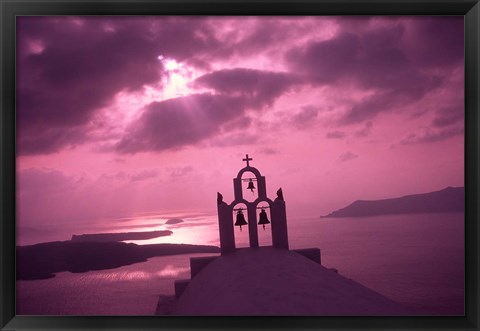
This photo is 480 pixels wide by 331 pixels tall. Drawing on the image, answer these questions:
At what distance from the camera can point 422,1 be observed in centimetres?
528

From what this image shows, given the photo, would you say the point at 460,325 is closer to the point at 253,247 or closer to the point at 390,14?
the point at 390,14

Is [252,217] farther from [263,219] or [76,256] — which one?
[76,256]

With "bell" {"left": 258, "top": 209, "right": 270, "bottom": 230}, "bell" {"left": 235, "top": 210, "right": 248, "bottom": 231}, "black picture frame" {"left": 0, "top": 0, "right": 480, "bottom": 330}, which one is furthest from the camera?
"bell" {"left": 258, "top": 209, "right": 270, "bottom": 230}

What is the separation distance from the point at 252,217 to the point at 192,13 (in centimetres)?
660

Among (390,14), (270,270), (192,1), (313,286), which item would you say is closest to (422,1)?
(390,14)

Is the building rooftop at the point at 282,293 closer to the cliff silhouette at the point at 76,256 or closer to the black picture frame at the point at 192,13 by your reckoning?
the black picture frame at the point at 192,13

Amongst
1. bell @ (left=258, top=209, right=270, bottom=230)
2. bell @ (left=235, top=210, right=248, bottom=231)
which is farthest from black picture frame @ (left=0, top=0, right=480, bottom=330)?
bell @ (left=258, top=209, right=270, bottom=230)

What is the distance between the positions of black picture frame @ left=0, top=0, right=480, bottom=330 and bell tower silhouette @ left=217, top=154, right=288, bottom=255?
5.60 meters

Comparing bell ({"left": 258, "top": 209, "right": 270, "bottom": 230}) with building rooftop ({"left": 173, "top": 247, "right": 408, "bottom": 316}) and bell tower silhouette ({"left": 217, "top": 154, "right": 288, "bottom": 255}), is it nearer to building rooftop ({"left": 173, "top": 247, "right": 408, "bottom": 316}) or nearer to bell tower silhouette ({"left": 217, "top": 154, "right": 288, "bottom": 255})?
bell tower silhouette ({"left": 217, "top": 154, "right": 288, "bottom": 255})

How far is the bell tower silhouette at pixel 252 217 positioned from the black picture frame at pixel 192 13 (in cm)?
560

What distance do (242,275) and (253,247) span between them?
11.6 ft

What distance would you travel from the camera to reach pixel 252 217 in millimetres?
11055

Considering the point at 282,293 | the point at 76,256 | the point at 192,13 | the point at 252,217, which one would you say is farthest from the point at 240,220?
the point at 76,256

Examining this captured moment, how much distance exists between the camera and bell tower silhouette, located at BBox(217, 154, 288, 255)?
10.8 meters
